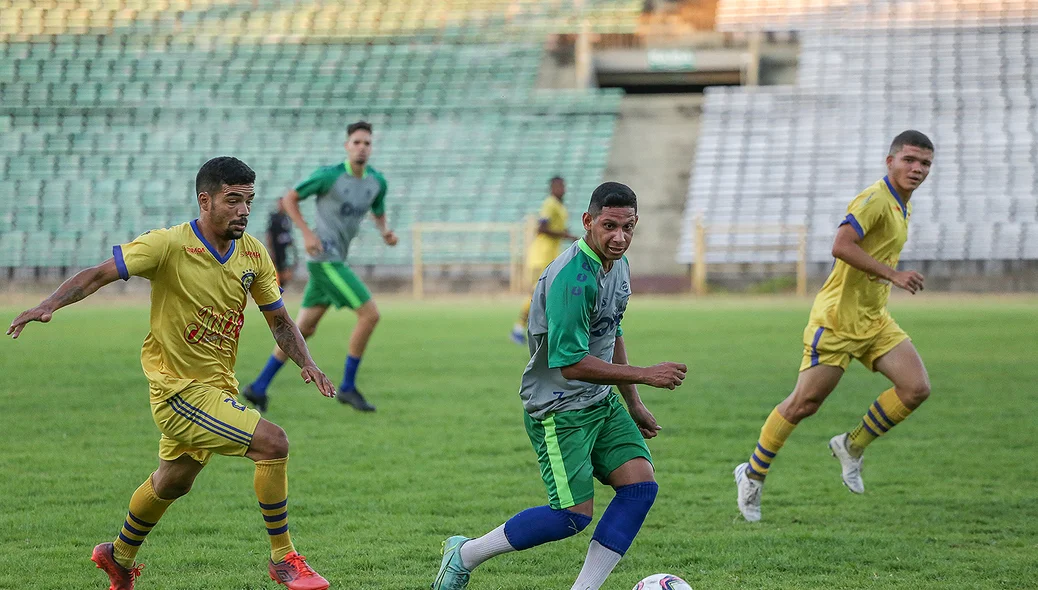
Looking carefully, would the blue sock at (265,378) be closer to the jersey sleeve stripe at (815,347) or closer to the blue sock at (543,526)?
the jersey sleeve stripe at (815,347)

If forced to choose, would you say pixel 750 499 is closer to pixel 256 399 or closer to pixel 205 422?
pixel 205 422

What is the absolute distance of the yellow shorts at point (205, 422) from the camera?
4.65 metres

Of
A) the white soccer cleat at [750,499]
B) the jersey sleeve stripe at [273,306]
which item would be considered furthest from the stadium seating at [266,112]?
the jersey sleeve stripe at [273,306]

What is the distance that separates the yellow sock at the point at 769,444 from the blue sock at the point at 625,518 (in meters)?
2.04

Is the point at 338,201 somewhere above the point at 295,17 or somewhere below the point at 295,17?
below

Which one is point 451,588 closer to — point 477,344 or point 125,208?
point 477,344

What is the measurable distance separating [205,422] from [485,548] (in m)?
1.25

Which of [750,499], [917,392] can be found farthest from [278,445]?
[917,392]

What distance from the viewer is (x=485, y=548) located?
14.6 feet

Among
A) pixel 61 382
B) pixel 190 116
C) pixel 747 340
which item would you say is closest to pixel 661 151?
pixel 190 116

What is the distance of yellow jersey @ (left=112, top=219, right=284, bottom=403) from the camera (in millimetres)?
4695

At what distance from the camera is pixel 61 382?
11680 mm

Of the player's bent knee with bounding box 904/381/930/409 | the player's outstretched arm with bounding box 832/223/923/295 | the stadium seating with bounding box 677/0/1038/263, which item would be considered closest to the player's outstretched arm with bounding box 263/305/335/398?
the player's outstretched arm with bounding box 832/223/923/295

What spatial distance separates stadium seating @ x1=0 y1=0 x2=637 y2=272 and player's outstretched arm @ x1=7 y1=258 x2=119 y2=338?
24225 millimetres
